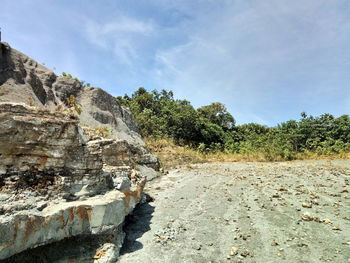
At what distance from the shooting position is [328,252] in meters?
4.98

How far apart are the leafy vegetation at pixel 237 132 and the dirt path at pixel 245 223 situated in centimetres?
1058

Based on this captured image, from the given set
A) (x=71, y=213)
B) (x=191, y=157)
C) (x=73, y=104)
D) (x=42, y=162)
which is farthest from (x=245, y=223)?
(x=191, y=157)

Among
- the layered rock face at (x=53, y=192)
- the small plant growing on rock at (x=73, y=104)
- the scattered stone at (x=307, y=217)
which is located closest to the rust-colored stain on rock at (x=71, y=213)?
the layered rock face at (x=53, y=192)

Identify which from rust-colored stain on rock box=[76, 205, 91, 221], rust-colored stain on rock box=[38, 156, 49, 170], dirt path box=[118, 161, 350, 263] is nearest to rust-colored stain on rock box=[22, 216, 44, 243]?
rust-colored stain on rock box=[76, 205, 91, 221]

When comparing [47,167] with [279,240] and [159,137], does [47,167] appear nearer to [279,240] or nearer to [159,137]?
[279,240]

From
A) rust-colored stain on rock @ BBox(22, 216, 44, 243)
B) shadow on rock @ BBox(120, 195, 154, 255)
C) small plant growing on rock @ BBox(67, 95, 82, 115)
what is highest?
small plant growing on rock @ BBox(67, 95, 82, 115)

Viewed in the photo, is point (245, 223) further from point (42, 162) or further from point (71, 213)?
point (42, 162)

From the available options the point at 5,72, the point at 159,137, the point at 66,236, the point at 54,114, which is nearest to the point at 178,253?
the point at 66,236

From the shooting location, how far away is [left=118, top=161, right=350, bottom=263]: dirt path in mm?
5094

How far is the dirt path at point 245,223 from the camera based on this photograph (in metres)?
5.09

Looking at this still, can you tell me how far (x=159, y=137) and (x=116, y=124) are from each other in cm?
719

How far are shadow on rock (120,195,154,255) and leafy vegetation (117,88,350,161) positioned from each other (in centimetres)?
1415

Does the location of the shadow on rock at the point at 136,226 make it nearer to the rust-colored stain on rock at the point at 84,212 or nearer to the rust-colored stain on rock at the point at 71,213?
the rust-colored stain on rock at the point at 84,212

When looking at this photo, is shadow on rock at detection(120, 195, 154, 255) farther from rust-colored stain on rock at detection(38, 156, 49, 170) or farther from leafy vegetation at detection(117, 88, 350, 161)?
leafy vegetation at detection(117, 88, 350, 161)
